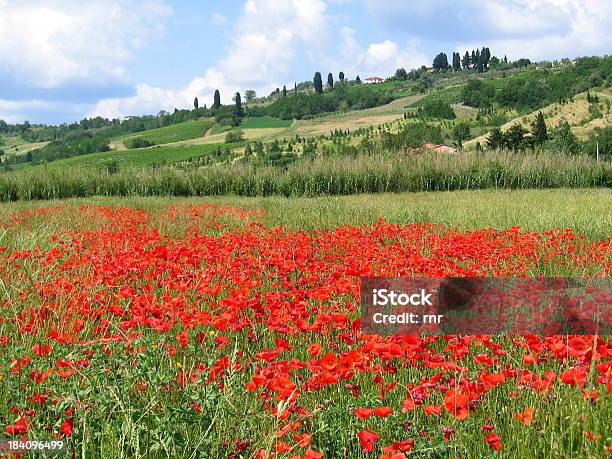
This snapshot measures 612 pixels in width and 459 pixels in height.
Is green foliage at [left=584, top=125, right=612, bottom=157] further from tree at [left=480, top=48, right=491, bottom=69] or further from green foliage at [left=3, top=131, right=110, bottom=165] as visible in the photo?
tree at [left=480, top=48, right=491, bottom=69]

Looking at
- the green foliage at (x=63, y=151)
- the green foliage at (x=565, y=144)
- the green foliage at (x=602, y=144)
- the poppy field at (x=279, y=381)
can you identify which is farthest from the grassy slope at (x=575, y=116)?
the poppy field at (x=279, y=381)

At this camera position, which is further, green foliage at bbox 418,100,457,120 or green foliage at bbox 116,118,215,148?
green foliage at bbox 116,118,215,148

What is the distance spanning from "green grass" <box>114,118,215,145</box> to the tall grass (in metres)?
91.7

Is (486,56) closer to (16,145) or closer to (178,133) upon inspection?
(178,133)

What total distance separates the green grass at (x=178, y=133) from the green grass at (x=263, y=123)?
8190 millimetres

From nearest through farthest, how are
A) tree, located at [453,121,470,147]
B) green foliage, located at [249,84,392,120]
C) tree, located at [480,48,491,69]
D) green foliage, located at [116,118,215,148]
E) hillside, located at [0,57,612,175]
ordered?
1. hillside, located at [0,57,612,175]
2. tree, located at [453,121,470,147]
3. green foliage, located at [116,118,215,148]
4. green foliage, located at [249,84,392,120]
5. tree, located at [480,48,491,69]

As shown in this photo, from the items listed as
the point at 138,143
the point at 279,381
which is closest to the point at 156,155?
the point at 138,143

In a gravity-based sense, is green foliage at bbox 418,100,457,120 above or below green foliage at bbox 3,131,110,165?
above

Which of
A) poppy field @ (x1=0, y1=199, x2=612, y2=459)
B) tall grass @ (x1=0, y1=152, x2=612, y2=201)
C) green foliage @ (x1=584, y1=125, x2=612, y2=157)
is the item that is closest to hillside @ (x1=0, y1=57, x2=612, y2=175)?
green foliage @ (x1=584, y1=125, x2=612, y2=157)


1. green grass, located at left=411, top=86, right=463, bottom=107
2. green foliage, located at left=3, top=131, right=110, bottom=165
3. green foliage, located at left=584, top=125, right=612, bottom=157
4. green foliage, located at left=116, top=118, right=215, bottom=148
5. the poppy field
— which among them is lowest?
green foliage, located at left=584, top=125, right=612, bottom=157

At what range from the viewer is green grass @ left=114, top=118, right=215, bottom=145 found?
113m

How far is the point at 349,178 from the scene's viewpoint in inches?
811

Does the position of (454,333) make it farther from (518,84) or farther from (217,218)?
(518,84)

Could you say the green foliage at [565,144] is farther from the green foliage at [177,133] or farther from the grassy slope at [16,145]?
the grassy slope at [16,145]
